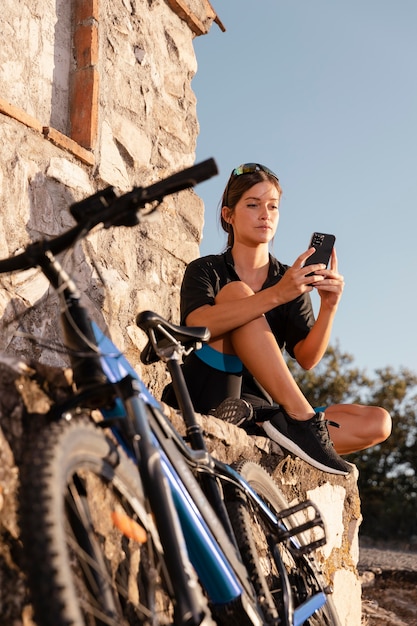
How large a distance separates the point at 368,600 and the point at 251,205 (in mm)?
2463

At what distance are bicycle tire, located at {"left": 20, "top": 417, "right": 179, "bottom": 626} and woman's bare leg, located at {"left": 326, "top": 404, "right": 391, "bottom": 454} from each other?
1609mm

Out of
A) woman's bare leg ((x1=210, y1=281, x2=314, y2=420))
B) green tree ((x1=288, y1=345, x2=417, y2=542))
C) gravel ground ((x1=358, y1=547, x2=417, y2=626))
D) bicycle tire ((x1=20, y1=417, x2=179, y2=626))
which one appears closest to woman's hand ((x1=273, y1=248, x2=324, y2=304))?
woman's bare leg ((x1=210, y1=281, x2=314, y2=420))

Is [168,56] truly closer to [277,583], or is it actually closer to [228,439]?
[228,439]

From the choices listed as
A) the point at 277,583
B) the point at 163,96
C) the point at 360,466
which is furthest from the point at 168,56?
the point at 360,466

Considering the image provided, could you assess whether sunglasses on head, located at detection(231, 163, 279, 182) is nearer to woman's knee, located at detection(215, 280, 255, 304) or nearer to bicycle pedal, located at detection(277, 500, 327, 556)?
woman's knee, located at detection(215, 280, 255, 304)

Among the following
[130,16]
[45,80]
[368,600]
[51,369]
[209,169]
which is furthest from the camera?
[368,600]

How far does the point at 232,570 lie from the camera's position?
185cm

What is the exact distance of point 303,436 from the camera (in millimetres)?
2957

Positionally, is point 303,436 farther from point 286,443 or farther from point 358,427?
point 358,427

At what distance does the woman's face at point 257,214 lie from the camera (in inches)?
132

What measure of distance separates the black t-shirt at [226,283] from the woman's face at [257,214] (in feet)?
0.42

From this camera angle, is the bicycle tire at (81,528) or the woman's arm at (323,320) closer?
the bicycle tire at (81,528)

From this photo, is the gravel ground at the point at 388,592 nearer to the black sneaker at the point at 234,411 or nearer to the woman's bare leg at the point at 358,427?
the woman's bare leg at the point at 358,427

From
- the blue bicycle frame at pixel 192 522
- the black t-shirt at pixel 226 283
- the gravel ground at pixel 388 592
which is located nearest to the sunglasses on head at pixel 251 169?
the black t-shirt at pixel 226 283
